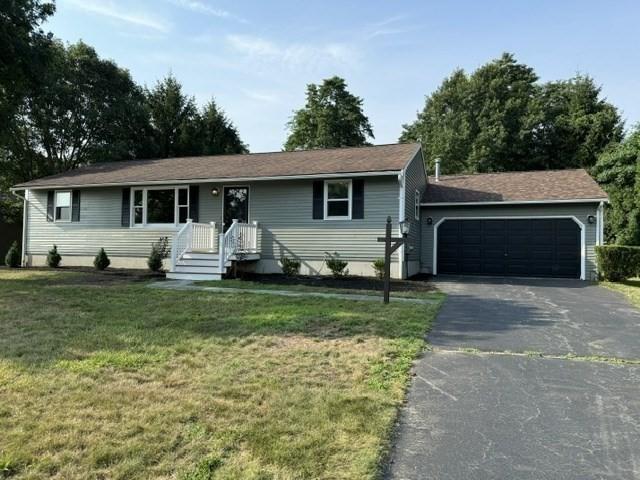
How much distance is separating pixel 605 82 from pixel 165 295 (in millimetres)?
30958

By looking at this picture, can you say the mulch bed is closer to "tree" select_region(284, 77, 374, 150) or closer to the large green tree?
the large green tree

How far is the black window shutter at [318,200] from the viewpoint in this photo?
13.6 m

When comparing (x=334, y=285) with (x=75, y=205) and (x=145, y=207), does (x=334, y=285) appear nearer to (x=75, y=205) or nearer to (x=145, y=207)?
(x=145, y=207)

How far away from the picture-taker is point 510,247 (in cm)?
1490

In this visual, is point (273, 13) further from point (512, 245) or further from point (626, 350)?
point (626, 350)

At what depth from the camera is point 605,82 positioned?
1126 inches

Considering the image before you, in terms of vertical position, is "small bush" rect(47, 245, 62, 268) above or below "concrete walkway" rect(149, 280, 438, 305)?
above

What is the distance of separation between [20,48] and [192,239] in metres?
6.32

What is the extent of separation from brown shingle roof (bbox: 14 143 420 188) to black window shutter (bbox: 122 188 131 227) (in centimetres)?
45

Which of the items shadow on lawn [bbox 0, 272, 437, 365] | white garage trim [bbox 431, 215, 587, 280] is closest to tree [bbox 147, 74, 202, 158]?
white garage trim [bbox 431, 215, 587, 280]

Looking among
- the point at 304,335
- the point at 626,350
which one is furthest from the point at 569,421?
the point at 304,335

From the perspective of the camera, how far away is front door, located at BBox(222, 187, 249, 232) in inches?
574

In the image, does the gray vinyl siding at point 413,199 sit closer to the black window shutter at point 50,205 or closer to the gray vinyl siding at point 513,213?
the gray vinyl siding at point 513,213

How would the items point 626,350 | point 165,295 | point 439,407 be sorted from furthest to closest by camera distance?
point 165,295, point 626,350, point 439,407
